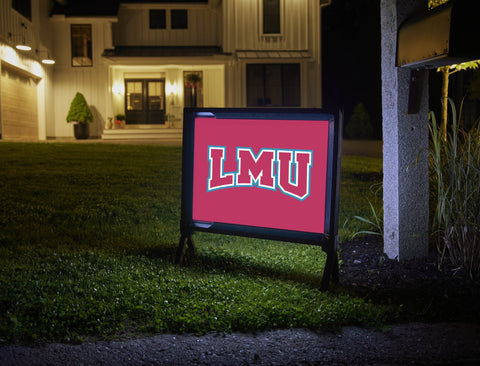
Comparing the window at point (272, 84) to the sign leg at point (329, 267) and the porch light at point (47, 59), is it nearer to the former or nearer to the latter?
the porch light at point (47, 59)

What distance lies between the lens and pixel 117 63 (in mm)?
24734

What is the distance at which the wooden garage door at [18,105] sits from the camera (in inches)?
781

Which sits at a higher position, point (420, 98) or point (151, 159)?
point (420, 98)

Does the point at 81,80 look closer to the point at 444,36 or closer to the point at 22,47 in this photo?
the point at 22,47

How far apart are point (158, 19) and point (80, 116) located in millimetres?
6865

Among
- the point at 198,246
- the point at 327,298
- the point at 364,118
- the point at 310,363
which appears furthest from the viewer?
the point at 364,118

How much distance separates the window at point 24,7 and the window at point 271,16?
10.7 m

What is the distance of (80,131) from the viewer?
76.5ft

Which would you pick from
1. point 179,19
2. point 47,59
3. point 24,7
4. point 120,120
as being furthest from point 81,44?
point 179,19

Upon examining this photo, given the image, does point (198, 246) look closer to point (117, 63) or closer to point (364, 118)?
point (117, 63)

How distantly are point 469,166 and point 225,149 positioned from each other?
1.90 m

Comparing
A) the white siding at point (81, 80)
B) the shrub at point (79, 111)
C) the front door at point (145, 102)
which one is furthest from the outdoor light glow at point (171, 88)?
the shrub at point (79, 111)

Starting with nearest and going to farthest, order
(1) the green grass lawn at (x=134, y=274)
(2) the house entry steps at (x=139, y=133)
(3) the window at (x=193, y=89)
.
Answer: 1. (1) the green grass lawn at (x=134, y=274)
2. (2) the house entry steps at (x=139, y=133)
3. (3) the window at (x=193, y=89)

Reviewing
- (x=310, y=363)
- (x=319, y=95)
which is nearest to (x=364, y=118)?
(x=319, y=95)
